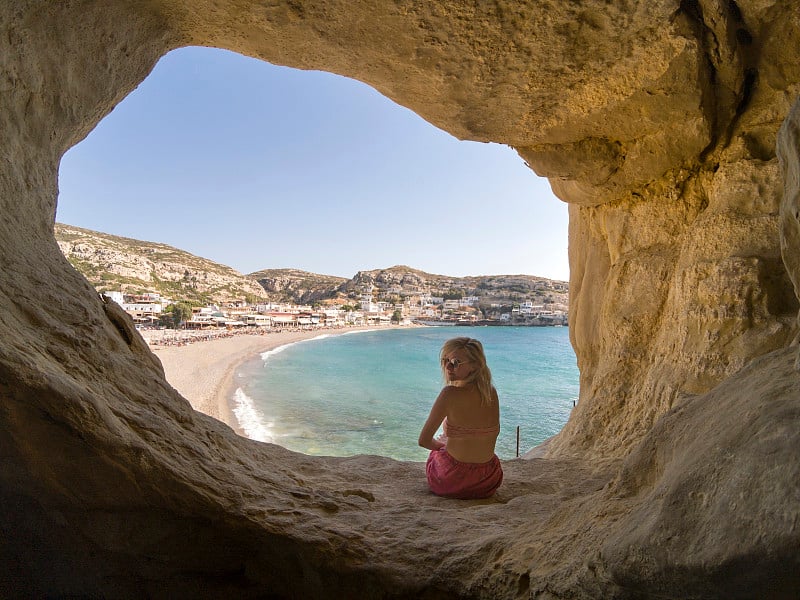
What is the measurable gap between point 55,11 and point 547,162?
3644 millimetres

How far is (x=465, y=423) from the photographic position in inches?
116

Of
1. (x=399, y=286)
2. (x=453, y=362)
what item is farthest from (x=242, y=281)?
(x=453, y=362)

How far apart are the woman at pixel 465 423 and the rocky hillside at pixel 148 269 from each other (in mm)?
45106

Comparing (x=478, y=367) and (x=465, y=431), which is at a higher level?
(x=478, y=367)

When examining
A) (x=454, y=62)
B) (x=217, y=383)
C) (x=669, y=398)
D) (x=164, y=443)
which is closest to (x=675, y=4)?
(x=454, y=62)

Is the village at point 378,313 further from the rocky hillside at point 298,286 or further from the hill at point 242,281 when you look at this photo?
the rocky hillside at point 298,286

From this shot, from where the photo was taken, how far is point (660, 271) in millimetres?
4113

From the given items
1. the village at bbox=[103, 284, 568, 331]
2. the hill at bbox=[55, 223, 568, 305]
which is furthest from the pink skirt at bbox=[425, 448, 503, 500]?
the village at bbox=[103, 284, 568, 331]

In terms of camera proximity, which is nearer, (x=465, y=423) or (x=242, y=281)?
(x=465, y=423)

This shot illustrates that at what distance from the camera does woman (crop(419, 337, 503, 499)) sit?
2.95m

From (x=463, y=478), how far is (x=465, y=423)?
0.36 metres

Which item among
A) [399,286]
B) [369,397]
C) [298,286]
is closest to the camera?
[369,397]

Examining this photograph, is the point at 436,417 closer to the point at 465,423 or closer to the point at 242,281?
the point at 465,423

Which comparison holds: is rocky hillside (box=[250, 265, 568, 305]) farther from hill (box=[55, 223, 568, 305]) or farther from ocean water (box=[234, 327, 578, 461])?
ocean water (box=[234, 327, 578, 461])
